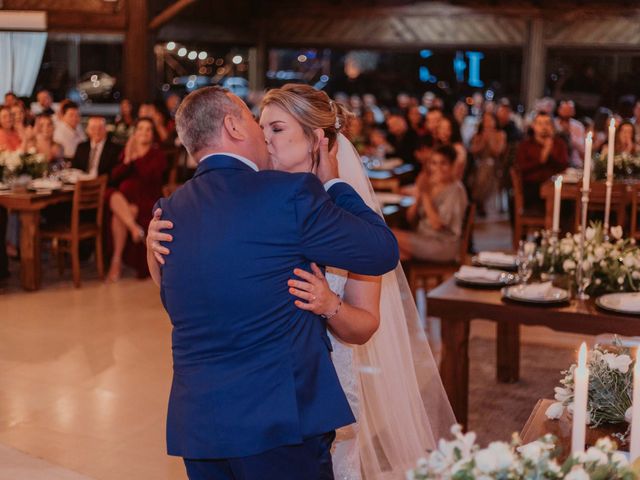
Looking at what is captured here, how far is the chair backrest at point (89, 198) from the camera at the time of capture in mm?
7719

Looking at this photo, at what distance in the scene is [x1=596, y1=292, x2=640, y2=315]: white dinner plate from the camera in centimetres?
394

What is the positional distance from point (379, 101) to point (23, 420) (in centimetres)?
1379

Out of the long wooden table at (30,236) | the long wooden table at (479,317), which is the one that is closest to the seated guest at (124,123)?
the long wooden table at (30,236)

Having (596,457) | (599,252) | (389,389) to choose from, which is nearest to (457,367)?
(599,252)

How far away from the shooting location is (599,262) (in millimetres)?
4383

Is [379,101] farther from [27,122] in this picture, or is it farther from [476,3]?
[27,122]

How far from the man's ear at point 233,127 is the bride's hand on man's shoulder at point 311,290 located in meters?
0.35

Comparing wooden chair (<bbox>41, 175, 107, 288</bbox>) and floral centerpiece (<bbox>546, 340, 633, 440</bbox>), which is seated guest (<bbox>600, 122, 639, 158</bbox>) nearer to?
wooden chair (<bbox>41, 175, 107, 288</bbox>)

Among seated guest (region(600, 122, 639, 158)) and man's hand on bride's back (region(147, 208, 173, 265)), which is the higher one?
seated guest (region(600, 122, 639, 158))

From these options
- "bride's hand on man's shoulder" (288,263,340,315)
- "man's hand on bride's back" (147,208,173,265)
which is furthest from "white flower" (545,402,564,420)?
"man's hand on bride's back" (147,208,173,265)

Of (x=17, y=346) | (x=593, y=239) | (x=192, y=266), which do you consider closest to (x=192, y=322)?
(x=192, y=266)

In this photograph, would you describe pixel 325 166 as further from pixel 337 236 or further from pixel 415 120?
pixel 415 120

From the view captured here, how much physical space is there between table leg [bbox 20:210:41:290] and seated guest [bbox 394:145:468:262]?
303 cm

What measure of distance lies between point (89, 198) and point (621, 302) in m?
5.08
